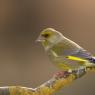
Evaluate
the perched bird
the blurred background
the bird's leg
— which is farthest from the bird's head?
the blurred background

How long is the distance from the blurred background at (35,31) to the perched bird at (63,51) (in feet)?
4.34

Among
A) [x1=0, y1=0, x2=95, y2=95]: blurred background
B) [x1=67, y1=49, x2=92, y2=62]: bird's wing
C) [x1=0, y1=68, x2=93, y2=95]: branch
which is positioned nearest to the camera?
[x1=0, y1=68, x2=93, y2=95]: branch

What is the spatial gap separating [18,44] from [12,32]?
10 centimetres

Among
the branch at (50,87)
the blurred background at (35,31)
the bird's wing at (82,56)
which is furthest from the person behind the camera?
the blurred background at (35,31)

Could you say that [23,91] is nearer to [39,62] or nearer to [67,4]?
[39,62]

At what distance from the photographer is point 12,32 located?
364 cm

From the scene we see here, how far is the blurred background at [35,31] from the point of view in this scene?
3.36 metres

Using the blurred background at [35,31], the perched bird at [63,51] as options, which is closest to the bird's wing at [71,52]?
the perched bird at [63,51]

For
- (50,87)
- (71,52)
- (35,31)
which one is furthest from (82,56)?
(35,31)

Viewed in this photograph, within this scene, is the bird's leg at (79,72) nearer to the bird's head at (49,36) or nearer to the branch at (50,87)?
the branch at (50,87)

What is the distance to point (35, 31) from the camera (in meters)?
3.57

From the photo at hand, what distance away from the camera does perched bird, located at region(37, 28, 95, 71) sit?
1.88 m

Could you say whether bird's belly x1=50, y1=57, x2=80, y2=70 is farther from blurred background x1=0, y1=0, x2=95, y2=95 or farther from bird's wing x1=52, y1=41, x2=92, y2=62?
blurred background x1=0, y1=0, x2=95, y2=95

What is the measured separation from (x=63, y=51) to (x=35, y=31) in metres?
1.61
